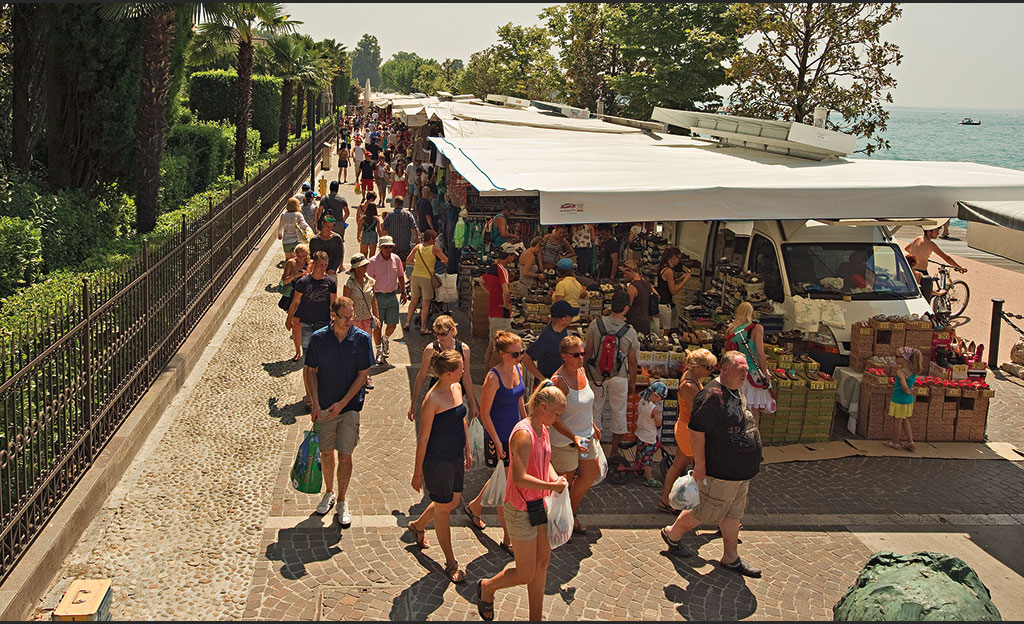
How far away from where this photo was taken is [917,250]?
43.9 ft

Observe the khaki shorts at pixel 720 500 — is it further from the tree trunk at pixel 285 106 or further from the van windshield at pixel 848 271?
the tree trunk at pixel 285 106

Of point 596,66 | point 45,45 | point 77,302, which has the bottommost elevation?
point 77,302

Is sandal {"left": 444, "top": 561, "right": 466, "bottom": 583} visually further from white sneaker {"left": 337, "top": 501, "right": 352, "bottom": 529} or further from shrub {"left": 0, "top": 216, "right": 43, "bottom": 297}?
shrub {"left": 0, "top": 216, "right": 43, "bottom": 297}

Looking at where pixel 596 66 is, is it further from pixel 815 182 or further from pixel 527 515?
pixel 527 515

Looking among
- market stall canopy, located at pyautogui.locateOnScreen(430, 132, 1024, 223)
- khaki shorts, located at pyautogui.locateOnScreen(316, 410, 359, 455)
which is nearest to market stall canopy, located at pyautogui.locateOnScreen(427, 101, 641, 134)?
market stall canopy, located at pyautogui.locateOnScreen(430, 132, 1024, 223)

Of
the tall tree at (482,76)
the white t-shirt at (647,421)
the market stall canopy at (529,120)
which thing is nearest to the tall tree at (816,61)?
the market stall canopy at (529,120)

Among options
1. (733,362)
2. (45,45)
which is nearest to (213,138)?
(45,45)

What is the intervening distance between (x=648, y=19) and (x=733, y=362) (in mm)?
26006

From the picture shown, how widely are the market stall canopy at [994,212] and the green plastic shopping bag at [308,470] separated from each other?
649cm

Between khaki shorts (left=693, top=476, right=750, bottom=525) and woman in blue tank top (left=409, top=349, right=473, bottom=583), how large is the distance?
69.4 inches

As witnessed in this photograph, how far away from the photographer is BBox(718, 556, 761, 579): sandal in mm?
6441

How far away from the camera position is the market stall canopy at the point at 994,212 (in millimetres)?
8125

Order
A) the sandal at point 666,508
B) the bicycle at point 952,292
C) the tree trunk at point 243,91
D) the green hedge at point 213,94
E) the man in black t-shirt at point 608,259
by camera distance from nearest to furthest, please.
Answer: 1. the sandal at point 666,508
2. the man in black t-shirt at point 608,259
3. the bicycle at point 952,292
4. the tree trunk at point 243,91
5. the green hedge at point 213,94

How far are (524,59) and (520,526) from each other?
45069 mm
